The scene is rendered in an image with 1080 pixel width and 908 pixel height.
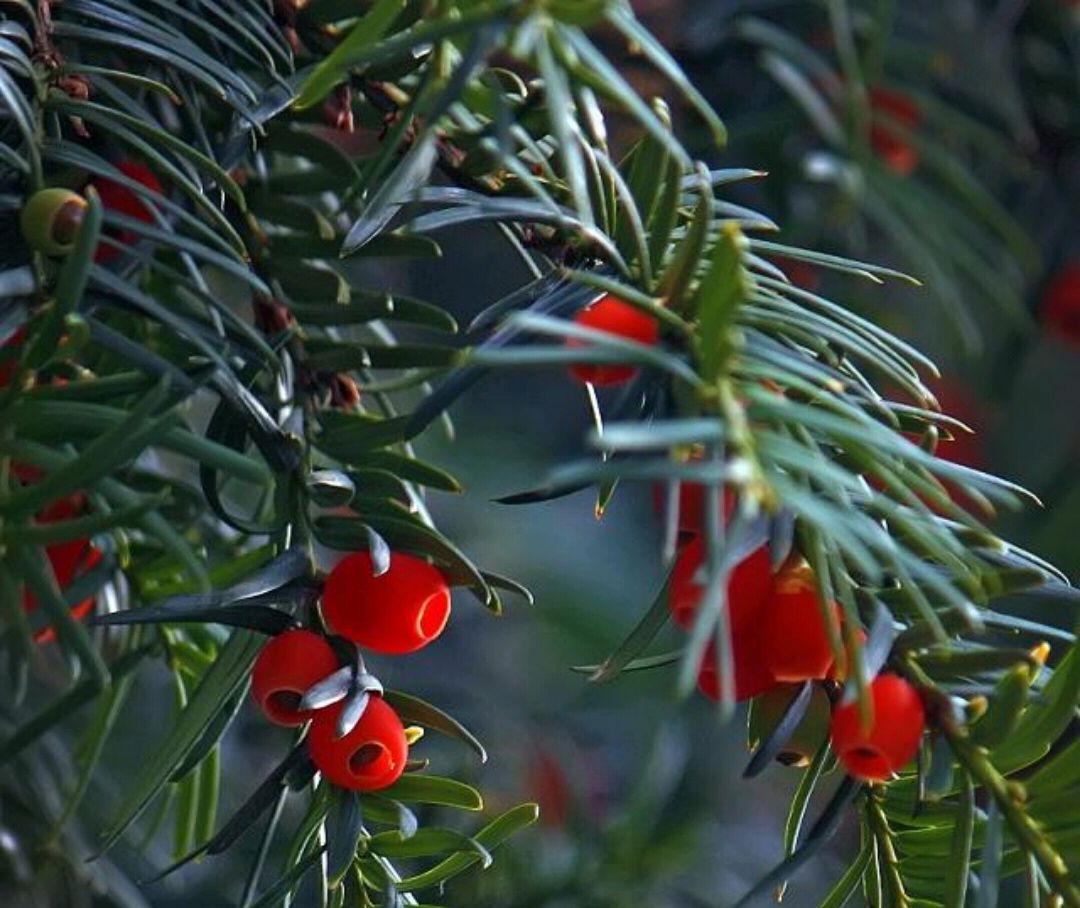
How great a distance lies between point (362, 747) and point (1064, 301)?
792 millimetres

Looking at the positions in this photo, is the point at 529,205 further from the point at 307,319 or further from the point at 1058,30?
the point at 1058,30

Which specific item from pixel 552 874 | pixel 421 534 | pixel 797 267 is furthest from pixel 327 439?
pixel 797 267

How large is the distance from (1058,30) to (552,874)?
17.9 inches

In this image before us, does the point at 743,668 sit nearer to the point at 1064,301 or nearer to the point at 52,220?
the point at 52,220

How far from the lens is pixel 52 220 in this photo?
284mm

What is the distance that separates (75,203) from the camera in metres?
0.29

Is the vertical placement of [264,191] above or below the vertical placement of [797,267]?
above

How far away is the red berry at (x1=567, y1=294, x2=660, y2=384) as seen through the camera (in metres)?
0.27

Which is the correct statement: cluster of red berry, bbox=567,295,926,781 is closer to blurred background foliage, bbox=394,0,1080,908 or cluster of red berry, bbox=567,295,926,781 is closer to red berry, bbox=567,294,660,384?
red berry, bbox=567,294,660,384

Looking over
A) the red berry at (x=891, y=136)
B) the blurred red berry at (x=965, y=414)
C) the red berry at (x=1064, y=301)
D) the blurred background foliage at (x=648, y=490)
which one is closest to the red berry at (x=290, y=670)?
the blurred background foliage at (x=648, y=490)

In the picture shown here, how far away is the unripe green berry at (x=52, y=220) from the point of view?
284 mm

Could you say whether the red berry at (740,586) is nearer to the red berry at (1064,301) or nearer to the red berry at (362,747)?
the red berry at (362,747)

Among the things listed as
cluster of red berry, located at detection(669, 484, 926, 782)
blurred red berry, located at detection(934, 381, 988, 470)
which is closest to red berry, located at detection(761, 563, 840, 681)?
cluster of red berry, located at detection(669, 484, 926, 782)

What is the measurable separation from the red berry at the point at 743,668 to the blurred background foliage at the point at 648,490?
Result: 0.97ft
